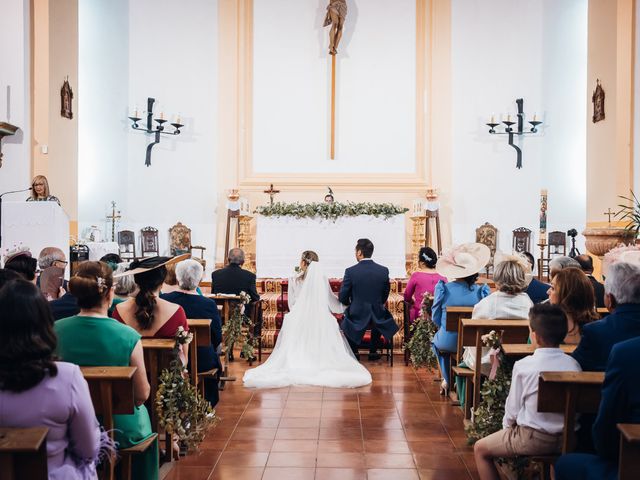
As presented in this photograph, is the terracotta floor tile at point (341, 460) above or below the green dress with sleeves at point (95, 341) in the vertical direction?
below

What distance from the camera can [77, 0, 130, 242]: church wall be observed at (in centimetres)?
1219

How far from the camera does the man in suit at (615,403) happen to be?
94.0 inches

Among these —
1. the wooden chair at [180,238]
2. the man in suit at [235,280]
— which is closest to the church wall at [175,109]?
the wooden chair at [180,238]

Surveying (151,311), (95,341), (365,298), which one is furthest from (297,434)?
(365,298)

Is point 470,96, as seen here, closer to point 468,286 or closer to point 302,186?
point 302,186

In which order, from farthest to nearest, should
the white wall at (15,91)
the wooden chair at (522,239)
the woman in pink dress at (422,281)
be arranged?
the wooden chair at (522,239)
the white wall at (15,91)
the woman in pink dress at (422,281)

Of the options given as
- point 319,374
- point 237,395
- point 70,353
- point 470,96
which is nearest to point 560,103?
point 470,96

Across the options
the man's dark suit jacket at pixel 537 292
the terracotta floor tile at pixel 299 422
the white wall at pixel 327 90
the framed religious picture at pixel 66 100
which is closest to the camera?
the terracotta floor tile at pixel 299 422

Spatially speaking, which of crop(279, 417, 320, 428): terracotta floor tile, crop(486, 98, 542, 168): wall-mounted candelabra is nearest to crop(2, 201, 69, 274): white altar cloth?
crop(279, 417, 320, 428): terracotta floor tile

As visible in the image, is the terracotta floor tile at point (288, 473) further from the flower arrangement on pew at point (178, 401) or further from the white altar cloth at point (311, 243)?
the white altar cloth at point (311, 243)

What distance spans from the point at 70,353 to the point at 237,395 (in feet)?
10.3

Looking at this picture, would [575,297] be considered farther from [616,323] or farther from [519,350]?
[616,323]

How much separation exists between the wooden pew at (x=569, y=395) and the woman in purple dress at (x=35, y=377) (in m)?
1.82

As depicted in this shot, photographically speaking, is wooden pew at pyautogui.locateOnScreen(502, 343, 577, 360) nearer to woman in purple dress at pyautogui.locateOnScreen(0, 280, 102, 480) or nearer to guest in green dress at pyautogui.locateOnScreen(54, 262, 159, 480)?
guest in green dress at pyautogui.locateOnScreen(54, 262, 159, 480)
